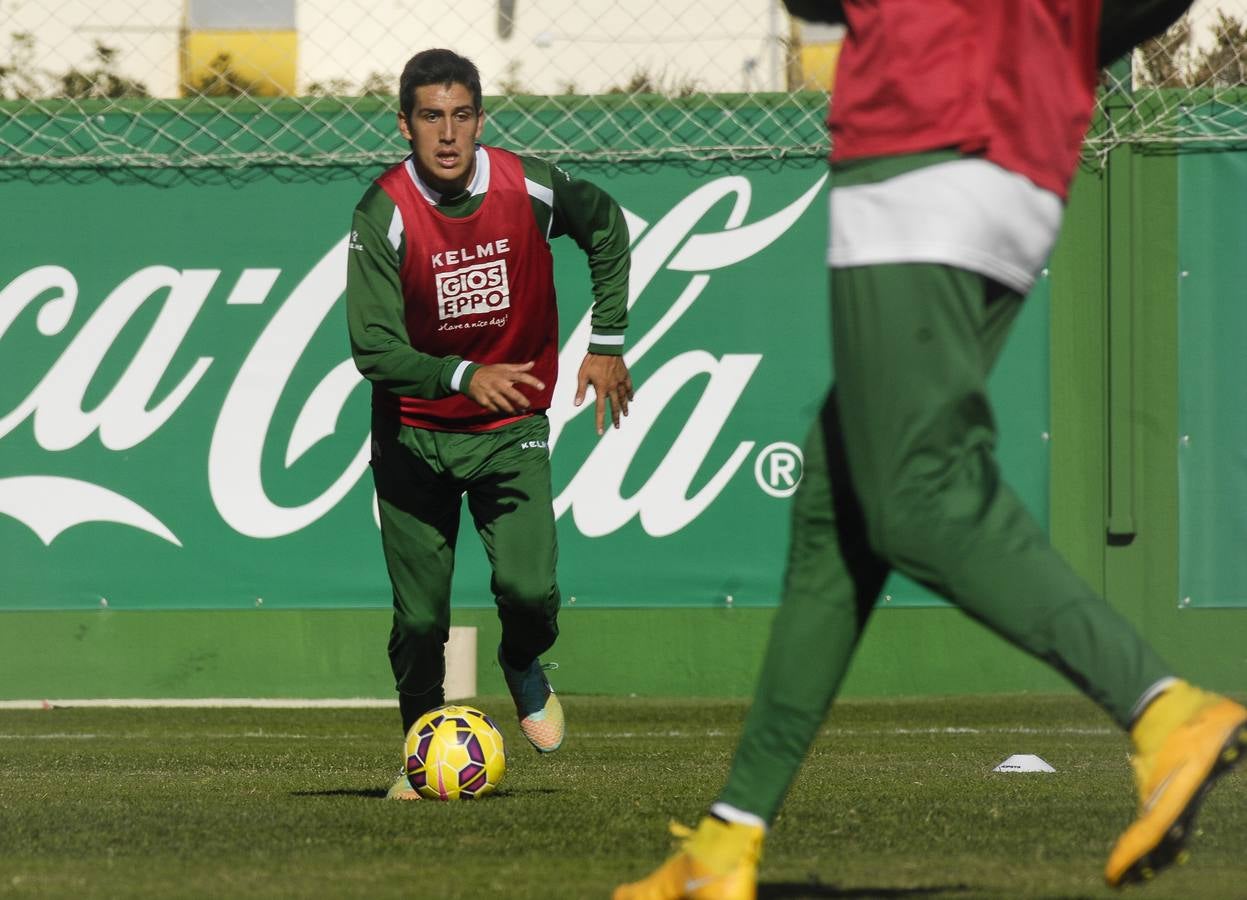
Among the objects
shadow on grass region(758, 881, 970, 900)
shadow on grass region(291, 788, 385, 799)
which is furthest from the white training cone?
shadow on grass region(758, 881, 970, 900)

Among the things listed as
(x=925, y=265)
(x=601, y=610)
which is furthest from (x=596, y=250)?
(x=601, y=610)

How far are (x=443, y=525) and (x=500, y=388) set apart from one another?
4.28ft

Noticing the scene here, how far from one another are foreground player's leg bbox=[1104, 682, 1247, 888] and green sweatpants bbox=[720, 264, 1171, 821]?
8 cm

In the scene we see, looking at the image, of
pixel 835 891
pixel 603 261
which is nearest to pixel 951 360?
pixel 835 891

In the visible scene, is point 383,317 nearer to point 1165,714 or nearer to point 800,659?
point 800,659

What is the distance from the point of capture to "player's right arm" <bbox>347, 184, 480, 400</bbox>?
5582 millimetres

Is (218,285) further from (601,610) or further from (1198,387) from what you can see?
(1198,387)

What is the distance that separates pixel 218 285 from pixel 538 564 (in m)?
4.93

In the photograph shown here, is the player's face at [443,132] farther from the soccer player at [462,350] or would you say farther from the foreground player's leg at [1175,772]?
the foreground player's leg at [1175,772]

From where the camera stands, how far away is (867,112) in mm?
3238

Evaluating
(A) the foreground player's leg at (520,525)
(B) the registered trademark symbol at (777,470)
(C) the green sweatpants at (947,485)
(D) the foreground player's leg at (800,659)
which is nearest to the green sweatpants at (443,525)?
(A) the foreground player's leg at (520,525)

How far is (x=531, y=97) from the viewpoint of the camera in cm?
1059

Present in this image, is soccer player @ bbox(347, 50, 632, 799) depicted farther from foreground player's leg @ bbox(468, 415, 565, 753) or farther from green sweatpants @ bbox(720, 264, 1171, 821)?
green sweatpants @ bbox(720, 264, 1171, 821)

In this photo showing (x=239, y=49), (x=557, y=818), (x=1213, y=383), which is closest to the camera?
(x=557, y=818)
